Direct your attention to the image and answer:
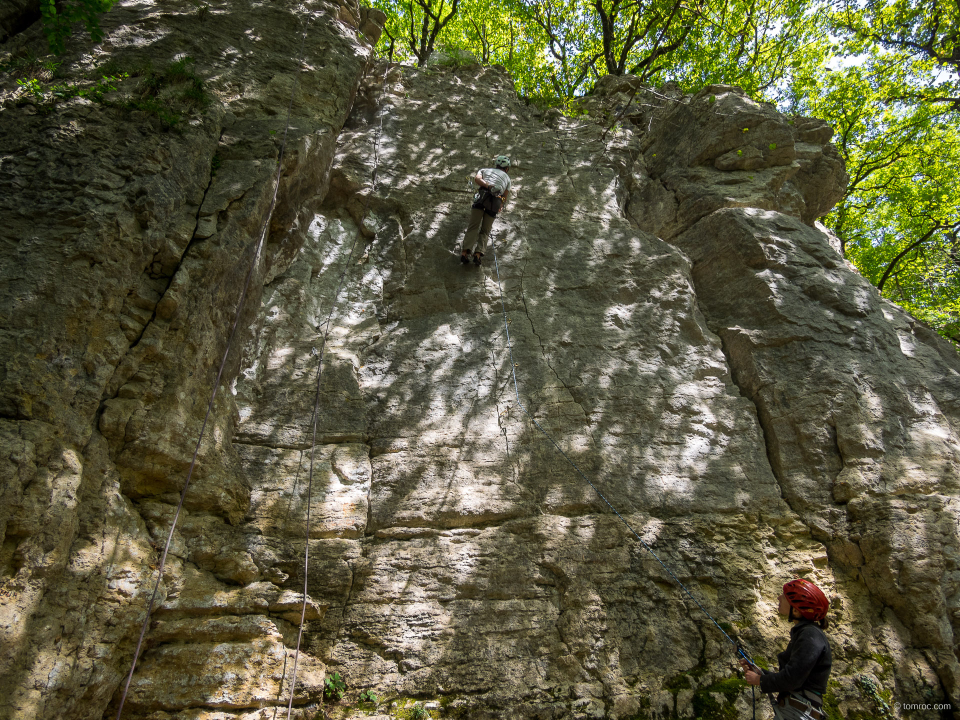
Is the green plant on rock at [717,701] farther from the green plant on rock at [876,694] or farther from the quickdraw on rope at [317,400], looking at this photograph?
the quickdraw on rope at [317,400]

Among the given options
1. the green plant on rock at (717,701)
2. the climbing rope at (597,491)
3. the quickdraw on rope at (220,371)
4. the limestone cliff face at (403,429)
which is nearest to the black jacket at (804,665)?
the climbing rope at (597,491)

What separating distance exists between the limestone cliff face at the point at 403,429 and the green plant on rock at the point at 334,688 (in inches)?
2.7

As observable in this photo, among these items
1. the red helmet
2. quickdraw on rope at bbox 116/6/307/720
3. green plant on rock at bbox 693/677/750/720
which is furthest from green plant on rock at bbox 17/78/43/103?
green plant on rock at bbox 693/677/750/720

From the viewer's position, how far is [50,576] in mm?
3117

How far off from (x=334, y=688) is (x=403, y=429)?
2.05 metres

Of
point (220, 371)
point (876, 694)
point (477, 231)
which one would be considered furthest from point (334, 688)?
point (477, 231)

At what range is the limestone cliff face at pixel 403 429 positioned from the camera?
3.53m

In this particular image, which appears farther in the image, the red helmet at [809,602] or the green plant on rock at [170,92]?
the green plant on rock at [170,92]

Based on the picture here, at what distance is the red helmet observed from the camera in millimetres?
3180

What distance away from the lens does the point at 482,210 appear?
6273mm

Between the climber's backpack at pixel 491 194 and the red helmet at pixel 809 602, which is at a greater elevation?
the climber's backpack at pixel 491 194

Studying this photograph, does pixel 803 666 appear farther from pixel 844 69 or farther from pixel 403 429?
pixel 844 69

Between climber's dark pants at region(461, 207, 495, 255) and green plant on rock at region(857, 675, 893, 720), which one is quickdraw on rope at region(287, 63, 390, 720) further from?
green plant on rock at region(857, 675, 893, 720)

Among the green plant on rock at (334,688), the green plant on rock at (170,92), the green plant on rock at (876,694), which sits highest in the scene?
the green plant on rock at (170,92)
